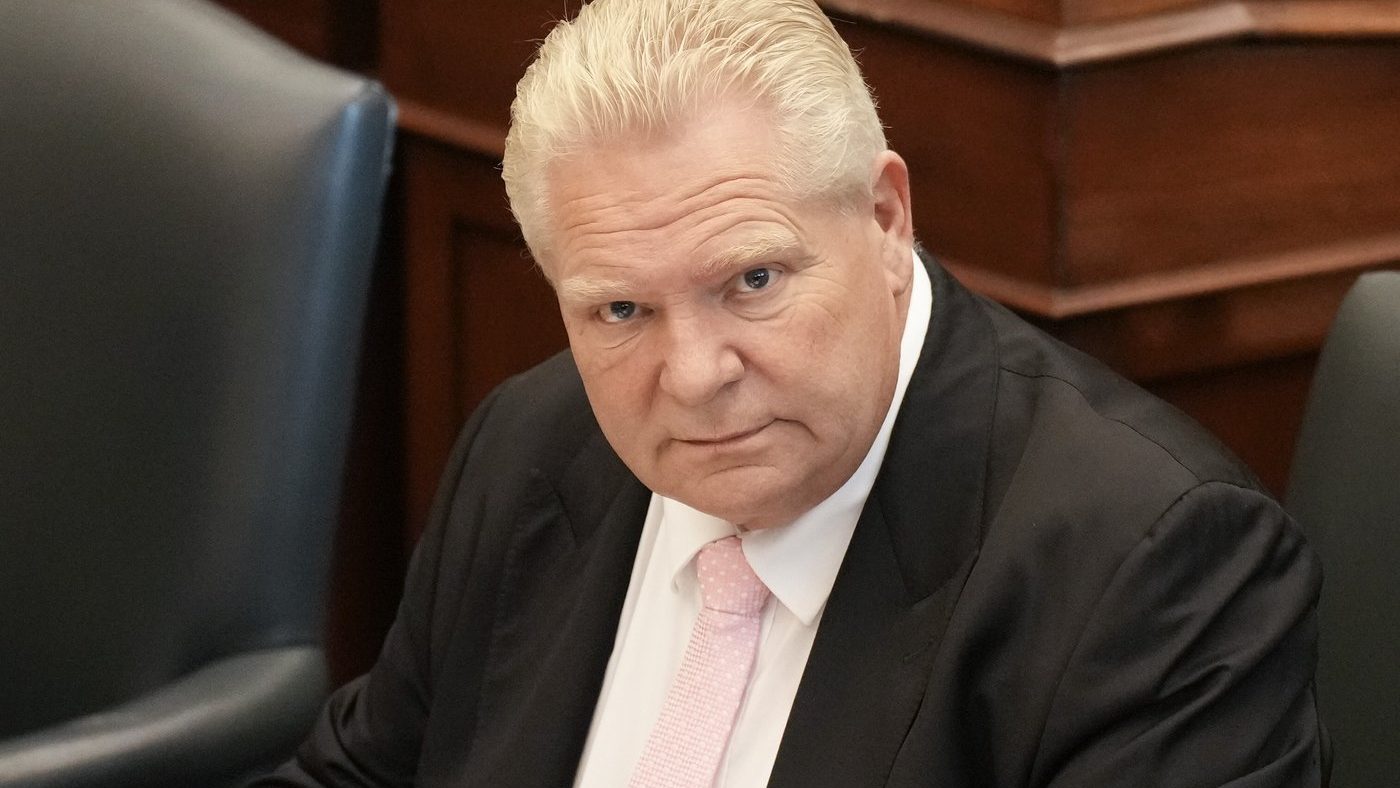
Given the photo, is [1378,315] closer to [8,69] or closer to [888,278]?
[888,278]

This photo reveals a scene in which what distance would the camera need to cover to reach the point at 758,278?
1.47m

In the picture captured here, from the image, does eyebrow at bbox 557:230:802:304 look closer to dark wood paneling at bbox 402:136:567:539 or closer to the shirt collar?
the shirt collar

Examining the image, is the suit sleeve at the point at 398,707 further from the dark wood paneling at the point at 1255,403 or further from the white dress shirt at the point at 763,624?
the dark wood paneling at the point at 1255,403

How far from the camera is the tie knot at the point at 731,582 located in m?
1.62

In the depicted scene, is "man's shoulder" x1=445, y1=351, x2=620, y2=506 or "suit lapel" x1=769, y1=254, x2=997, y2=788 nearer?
"suit lapel" x1=769, y1=254, x2=997, y2=788

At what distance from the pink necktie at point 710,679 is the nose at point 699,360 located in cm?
22

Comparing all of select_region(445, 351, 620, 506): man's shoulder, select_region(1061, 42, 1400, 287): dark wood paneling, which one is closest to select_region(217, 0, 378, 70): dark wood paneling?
select_region(445, 351, 620, 506): man's shoulder

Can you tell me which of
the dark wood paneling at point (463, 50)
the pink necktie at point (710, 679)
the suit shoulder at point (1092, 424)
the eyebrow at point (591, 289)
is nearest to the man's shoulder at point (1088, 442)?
the suit shoulder at point (1092, 424)

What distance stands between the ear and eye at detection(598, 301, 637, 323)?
206 millimetres

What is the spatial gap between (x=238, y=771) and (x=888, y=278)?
2.55 ft

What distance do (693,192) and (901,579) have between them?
370 millimetres

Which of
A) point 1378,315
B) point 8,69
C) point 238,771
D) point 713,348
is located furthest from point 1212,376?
point 8,69

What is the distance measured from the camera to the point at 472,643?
1.81 m

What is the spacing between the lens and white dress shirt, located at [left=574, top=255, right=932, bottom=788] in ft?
5.22
